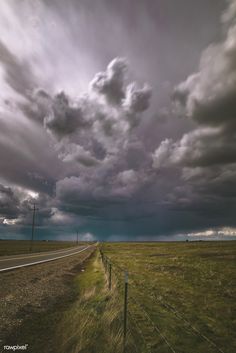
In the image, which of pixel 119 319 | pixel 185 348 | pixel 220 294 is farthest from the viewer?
pixel 220 294

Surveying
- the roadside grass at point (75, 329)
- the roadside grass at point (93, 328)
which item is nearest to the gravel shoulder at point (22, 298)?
the roadside grass at point (75, 329)

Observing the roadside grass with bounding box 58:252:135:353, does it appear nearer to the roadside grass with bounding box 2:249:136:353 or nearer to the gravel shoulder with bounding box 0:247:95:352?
the roadside grass with bounding box 2:249:136:353

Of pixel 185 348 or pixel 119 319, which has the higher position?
pixel 119 319

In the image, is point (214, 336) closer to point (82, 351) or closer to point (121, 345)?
point (121, 345)

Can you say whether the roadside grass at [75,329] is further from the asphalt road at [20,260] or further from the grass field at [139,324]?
the asphalt road at [20,260]

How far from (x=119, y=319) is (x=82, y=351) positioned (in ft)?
7.97

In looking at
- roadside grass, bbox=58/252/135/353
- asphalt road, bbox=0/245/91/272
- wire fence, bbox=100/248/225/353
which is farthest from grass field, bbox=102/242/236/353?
asphalt road, bbox=0/245/91/272

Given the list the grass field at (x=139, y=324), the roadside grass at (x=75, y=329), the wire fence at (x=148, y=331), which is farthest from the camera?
the grass field at (x=139, y=324)

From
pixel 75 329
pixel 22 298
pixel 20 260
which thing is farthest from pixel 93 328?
pixel 20 260

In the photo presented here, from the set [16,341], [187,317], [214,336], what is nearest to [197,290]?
[187,317]

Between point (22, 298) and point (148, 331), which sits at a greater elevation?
point (22, 298)

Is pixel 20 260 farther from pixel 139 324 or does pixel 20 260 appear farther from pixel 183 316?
pixel 139 324

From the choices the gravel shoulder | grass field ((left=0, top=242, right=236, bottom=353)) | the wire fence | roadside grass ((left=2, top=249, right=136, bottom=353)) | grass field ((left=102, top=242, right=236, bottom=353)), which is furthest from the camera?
the gravel shoulder

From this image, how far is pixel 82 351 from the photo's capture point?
7.26 meters
